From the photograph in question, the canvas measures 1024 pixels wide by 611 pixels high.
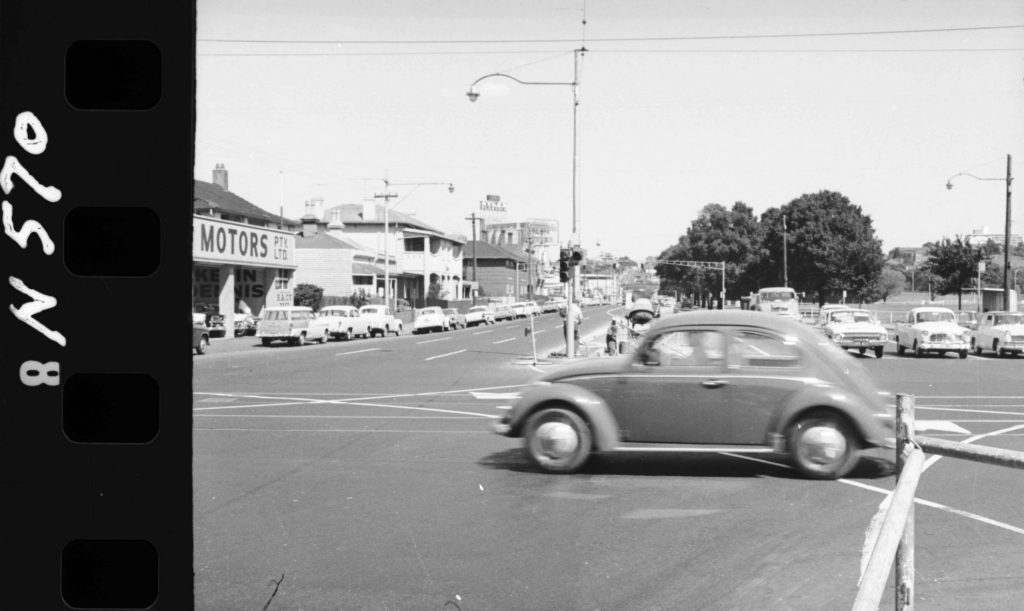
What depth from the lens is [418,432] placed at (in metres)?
12.2

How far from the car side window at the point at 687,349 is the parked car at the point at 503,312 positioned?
60018 millimetres

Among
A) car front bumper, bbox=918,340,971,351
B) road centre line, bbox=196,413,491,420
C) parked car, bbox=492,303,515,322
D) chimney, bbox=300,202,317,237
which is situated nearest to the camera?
road centre line, bbox=196,413,491,420

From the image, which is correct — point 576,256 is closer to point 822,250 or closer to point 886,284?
point 886,284

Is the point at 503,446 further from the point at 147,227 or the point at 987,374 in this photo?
the point at 987,374

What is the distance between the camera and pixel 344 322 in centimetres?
4222

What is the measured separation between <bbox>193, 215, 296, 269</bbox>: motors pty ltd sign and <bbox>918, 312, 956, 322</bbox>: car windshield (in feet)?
71.5

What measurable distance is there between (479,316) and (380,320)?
17.8 meters

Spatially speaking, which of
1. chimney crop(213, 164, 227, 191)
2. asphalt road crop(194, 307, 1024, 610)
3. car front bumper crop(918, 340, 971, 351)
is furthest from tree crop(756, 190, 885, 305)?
car front bumper crop(918, 340, 971, 351)

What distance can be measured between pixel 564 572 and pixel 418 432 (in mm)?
6783

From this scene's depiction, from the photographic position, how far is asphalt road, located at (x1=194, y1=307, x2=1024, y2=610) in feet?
17.1

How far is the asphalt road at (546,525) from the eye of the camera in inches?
205

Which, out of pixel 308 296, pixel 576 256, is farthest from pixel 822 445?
pixel 308 296

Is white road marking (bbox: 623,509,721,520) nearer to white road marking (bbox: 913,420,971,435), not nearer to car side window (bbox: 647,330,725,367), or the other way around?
car side window (bbox: 647,330,725,367)

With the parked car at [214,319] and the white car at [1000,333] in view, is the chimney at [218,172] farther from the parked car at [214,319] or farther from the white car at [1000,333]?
the parked car at [214,319]
